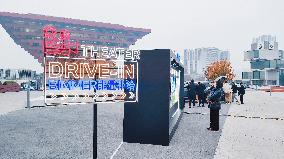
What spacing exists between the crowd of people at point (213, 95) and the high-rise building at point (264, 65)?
262 ft

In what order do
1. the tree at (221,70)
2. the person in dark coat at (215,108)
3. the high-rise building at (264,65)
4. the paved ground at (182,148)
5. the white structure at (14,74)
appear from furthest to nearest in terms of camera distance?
the high-rise building at (264,65)
the tree at (221,70)
the white structure at (14,74)
the person in dark coat at (215,108)
the paved ground at (182,148)

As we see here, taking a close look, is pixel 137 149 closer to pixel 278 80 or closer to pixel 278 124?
pixel 278 124

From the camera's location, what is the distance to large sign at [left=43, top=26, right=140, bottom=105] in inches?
172

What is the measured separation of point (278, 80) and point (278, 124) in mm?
90703

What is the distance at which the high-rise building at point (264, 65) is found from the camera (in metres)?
91.8

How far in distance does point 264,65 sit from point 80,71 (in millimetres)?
99856

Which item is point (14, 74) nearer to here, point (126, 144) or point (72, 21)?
point (126, 144)

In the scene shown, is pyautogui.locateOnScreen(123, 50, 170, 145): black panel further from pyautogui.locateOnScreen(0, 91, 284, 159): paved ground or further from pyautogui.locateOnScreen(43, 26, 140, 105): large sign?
pyautogui.locateOnScreen(43, 26, 140, 105): large sign

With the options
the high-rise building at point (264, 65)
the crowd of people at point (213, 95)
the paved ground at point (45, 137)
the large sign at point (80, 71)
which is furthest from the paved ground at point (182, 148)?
the high-rise building at point (264, 65)

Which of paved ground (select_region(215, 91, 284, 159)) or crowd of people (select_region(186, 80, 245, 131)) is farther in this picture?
crowd of people (select_region(186, 80, 245, 131))

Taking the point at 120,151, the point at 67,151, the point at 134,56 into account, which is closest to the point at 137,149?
the point at 120,151

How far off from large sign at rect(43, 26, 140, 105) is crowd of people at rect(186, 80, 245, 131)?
5.66 meters

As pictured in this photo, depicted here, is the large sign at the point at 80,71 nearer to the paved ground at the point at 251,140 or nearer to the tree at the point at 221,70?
the paved ground at the point at 251,140

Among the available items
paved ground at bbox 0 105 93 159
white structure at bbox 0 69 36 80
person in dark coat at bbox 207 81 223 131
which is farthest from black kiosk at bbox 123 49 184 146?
white structure at bbox 0 69 36 80
